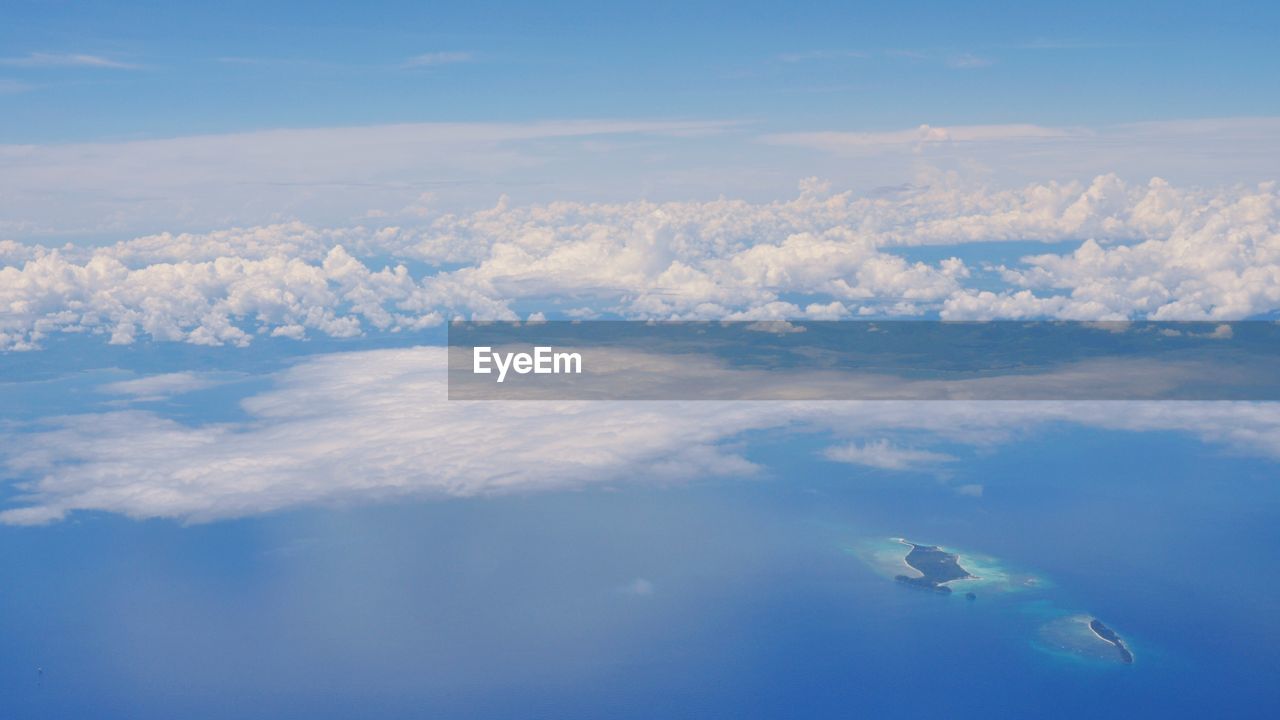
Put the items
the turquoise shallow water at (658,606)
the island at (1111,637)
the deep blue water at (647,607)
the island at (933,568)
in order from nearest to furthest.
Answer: the deep blue water at (647,607)
the turquoise shallow water at (658,606)
the island at (1111,637)
the island at (933,568)

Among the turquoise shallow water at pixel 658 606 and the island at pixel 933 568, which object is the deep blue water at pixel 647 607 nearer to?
the turquoise shallow water at pixel 658 606

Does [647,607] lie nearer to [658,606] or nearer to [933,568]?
[658,606]

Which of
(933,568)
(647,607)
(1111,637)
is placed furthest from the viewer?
(933,568)

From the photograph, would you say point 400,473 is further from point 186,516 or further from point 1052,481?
point 1052,481

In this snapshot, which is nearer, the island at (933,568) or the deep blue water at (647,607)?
the deep blue water at (647,607)

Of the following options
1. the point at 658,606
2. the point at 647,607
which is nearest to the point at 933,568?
the point at 658,606

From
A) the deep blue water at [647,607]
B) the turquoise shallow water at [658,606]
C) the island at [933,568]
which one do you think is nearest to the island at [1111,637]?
the turquoise shallow water at [658,606]
